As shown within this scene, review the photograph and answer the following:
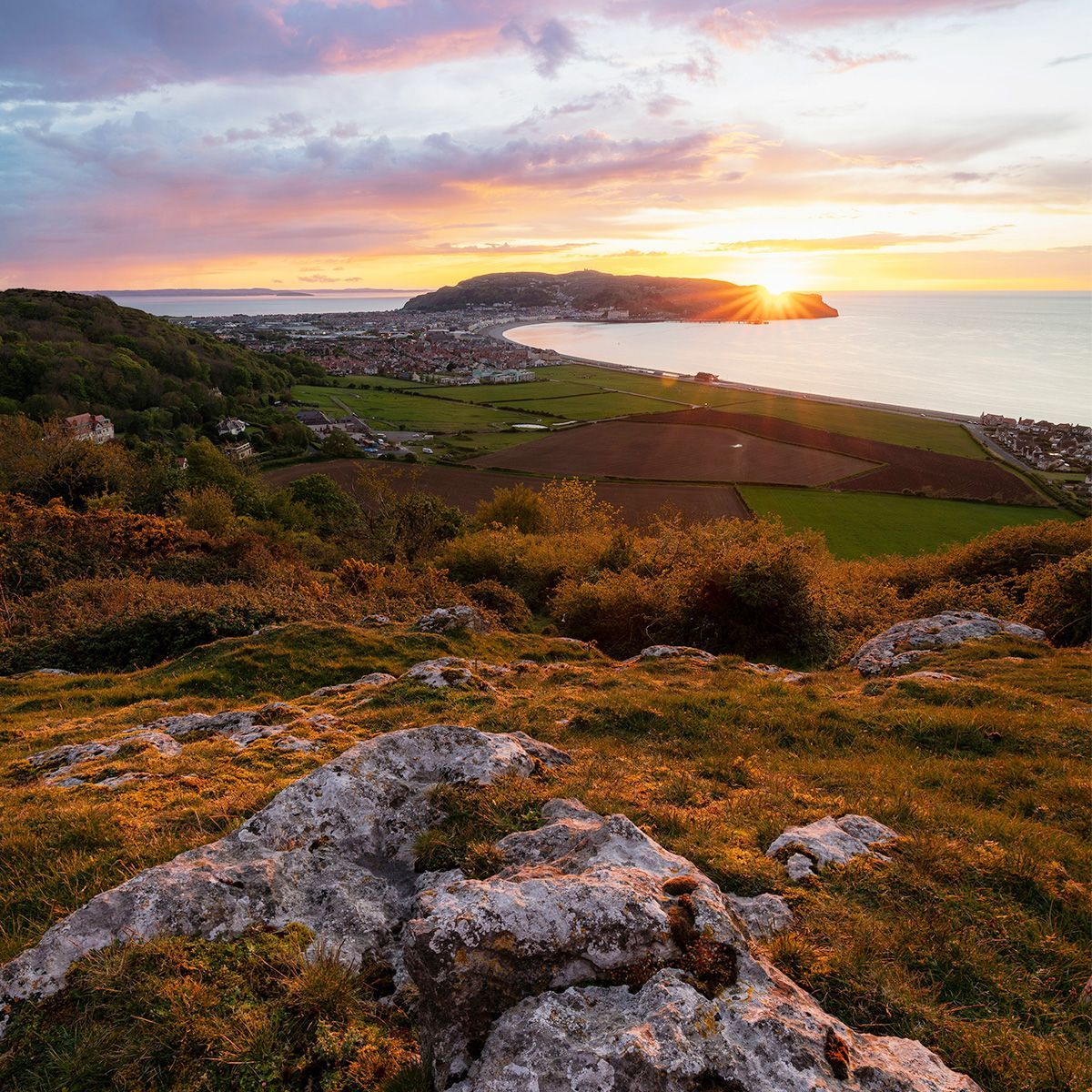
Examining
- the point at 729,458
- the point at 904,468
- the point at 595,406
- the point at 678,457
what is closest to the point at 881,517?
the point at 904,468

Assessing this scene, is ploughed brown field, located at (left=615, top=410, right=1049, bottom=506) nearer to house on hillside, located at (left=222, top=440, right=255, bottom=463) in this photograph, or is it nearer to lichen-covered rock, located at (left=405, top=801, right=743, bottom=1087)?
house on hillside, located at (left=222, top=440, right=255, bottom=463)

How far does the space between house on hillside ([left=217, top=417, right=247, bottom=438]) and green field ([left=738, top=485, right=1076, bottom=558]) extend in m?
74.6

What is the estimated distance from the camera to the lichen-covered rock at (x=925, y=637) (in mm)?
16031

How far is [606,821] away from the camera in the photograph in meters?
5.43

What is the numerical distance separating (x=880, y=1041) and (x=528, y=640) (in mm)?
15811

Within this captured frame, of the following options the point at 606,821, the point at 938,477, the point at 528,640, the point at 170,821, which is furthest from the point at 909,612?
the point at 938,477

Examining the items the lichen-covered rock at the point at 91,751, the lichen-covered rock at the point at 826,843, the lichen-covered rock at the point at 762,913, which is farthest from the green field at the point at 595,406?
the lichen-covered rock at the point at 762,913

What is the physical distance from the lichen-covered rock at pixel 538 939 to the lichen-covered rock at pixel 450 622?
13.9m

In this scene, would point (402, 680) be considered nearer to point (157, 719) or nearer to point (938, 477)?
point (157, 719)

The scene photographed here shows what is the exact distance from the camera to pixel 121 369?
90.6 meters

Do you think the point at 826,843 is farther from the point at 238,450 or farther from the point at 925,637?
the point at 238,450

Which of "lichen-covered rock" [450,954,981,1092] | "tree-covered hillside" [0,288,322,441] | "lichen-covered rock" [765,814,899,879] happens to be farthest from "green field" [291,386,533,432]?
"lichen-covered rock" [450,954,981,1092]

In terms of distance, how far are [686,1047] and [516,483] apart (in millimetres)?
68774

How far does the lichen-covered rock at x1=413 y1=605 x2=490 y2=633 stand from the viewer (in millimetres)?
18234
